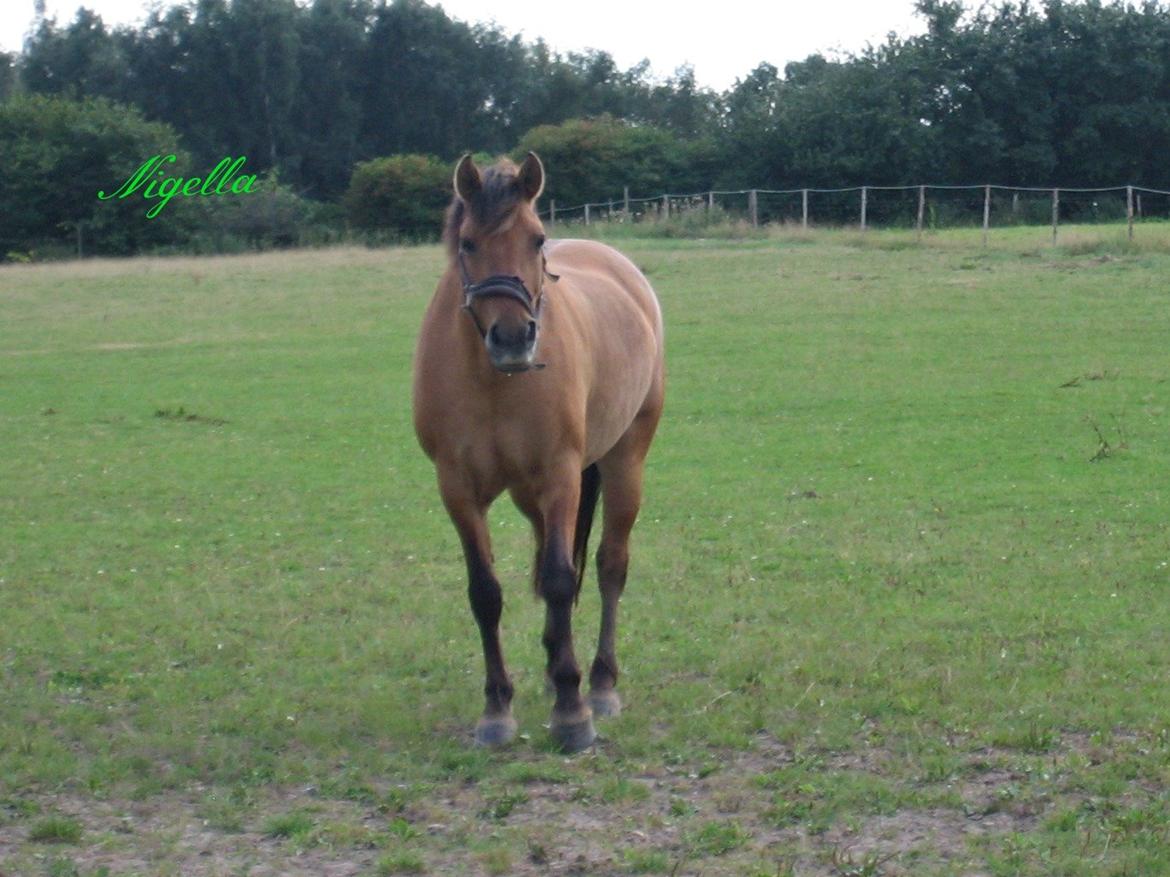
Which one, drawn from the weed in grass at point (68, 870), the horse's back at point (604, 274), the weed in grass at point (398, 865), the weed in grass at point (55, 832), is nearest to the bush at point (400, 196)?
the horse's back at point (604, 274)

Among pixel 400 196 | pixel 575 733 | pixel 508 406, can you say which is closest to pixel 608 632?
Answer: pixel 575 733

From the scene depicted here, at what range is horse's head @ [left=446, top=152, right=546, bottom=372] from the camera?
5078 mm

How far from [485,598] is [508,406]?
774mm

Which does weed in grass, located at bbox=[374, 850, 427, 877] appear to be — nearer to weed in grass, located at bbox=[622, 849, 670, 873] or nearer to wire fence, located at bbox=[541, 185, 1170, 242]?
weed in grass, located at bbox=[622, 849, 670, 873]

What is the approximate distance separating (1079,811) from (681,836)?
4.05 ft

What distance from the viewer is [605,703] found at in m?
5.80

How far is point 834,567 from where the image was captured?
812 cm

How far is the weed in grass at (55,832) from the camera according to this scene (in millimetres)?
4512

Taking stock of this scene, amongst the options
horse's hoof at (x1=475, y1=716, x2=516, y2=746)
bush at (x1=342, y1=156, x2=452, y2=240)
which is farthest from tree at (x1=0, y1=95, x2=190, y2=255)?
horse's hoof at (x1=475, y1=716, x2=516, y2=746)

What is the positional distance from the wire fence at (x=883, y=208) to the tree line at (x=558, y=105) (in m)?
4.15

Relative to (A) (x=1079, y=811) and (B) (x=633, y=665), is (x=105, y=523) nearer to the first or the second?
(B) (x=633, y=665)

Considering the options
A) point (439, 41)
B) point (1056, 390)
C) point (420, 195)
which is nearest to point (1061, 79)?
point (420, 195)

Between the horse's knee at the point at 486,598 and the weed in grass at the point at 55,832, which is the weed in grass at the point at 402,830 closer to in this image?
the weed in grass at the point at 55,832

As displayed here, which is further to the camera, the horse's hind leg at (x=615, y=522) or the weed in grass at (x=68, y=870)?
the horse's hind leg at (x=615, y=522)
